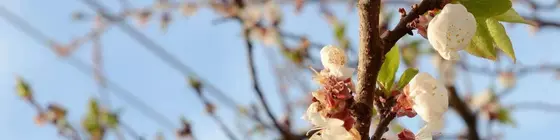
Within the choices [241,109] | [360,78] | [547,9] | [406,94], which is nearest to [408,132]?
[406,94]

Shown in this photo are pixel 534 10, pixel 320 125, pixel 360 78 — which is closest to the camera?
pixel 360 78

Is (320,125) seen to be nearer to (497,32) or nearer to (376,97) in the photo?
(376,97)

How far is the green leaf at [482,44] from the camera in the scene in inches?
40.6

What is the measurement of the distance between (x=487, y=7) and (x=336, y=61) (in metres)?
0.24

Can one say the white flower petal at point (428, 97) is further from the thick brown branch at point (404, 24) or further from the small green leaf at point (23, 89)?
the small green leaf at point (23, 89)

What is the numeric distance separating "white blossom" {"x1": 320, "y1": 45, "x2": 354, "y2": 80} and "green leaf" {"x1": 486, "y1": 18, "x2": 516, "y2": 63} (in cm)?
22

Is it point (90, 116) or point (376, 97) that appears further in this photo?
point (90, 116)

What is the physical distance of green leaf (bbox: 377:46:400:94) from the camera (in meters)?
1.07

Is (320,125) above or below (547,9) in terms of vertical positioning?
below

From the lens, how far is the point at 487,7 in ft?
3.21

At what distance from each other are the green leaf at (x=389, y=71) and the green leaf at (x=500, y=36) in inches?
6.4

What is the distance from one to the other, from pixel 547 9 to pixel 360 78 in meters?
3.00

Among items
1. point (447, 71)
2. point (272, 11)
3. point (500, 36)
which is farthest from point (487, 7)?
point (272, 11)

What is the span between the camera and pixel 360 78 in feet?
2.95
